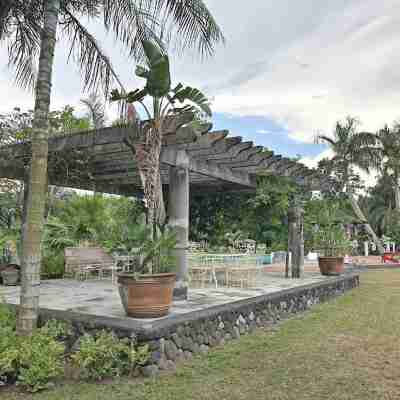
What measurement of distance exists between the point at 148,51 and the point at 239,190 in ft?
22.3

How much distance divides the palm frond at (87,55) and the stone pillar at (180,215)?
5.32 feet

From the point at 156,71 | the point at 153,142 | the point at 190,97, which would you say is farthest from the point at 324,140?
the point at 156,71

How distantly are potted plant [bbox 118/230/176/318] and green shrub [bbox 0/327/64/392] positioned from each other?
0.86 metres

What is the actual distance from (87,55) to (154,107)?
4.63ft

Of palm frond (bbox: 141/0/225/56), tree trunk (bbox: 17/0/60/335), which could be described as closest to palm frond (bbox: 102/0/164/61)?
palm frond (bbox: 141/0/225/56)

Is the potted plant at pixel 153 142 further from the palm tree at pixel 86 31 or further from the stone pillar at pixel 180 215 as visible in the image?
the stone pillar at pixel 180 215

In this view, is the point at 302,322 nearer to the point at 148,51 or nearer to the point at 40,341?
the point at 40,341

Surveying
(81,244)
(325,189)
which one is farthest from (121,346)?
(325,189)

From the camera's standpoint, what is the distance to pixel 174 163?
20.7ft

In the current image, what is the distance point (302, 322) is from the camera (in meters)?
6.21

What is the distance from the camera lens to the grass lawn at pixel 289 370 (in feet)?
11.2

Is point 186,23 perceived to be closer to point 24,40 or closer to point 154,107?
point 154,107

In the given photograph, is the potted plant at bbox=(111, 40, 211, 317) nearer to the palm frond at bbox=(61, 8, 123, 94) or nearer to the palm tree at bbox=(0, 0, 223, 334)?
the palm tree at bbox=(0, 0, 223, 334)

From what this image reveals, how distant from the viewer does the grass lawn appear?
343cm
